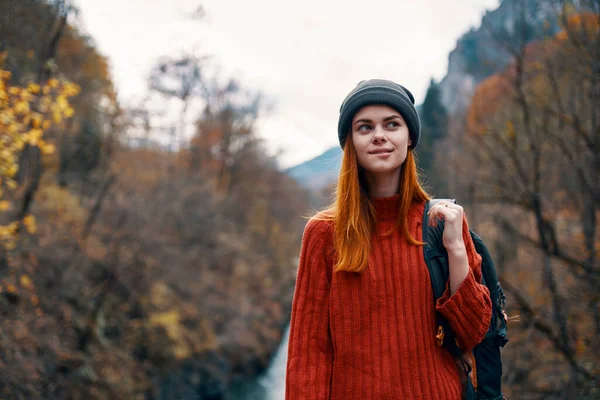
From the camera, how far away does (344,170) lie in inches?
80.1

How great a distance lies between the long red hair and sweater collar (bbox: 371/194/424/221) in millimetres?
25

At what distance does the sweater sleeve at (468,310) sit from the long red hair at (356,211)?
0.69ft

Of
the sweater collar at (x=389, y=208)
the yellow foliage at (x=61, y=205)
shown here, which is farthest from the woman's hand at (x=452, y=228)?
the yellow foliage at (x=61, y=205)

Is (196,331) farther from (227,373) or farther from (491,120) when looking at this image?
(491,120)

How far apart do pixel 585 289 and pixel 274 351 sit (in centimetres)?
1912

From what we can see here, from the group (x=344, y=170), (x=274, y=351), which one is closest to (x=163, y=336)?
(x=274, y=351)

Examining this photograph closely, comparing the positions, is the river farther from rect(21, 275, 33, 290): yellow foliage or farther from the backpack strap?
the backpack strap

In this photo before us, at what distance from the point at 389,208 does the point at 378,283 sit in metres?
0.31

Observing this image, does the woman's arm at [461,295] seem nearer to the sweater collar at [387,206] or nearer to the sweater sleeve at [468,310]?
the sweater sleeve at [468,310]

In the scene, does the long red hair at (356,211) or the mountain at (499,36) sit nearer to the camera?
the long red hair at (356,211)

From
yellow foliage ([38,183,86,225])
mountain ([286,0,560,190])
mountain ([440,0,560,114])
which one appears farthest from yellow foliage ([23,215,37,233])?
yellow foliage ([38,183,86,225])

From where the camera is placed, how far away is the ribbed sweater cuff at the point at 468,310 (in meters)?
1.77

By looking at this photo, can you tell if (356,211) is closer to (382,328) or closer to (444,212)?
(444,212)

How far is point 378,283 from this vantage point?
1.84m
